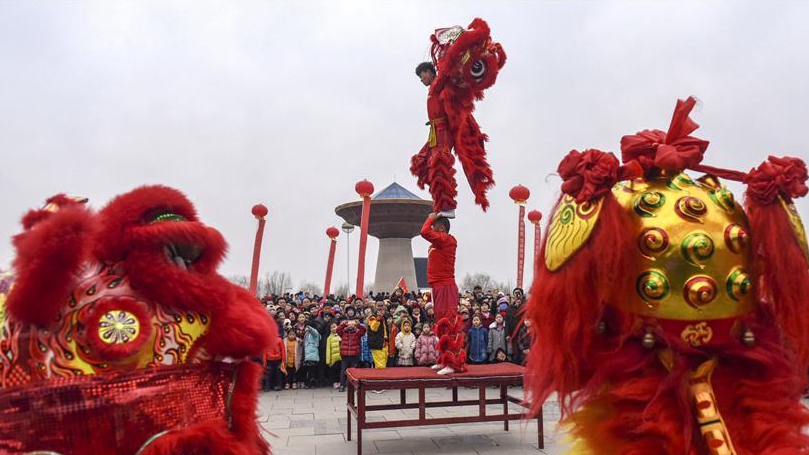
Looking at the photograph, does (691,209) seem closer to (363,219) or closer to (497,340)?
(497,340)

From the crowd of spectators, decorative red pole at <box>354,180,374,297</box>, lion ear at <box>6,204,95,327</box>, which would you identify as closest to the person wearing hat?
the crowd of spectators

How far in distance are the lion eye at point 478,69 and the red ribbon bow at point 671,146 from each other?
132 inches

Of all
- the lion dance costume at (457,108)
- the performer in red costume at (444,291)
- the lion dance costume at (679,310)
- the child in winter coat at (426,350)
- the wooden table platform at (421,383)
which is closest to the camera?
the lion dance costume at (679,310)

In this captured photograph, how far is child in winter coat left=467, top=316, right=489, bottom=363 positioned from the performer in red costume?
396cm

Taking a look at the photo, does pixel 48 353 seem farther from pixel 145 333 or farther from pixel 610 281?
pixel 610 281

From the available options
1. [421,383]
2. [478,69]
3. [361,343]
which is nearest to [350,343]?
[361,343]

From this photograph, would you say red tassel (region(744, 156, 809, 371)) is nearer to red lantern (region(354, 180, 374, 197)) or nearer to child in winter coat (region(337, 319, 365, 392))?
child in winter coat (region(337, 319, 365, 392))

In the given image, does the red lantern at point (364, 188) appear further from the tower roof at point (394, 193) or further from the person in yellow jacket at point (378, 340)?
the person in yellow jacket at point (378, 340)

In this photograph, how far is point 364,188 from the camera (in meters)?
17.5

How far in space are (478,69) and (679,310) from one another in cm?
391

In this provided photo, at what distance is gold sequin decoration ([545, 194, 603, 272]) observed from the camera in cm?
202

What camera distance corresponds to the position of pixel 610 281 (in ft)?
6.54

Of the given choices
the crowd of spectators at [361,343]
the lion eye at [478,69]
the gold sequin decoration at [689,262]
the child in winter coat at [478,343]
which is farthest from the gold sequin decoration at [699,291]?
the child in winter coat at [478,343]

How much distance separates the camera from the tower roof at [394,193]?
2258 cm
